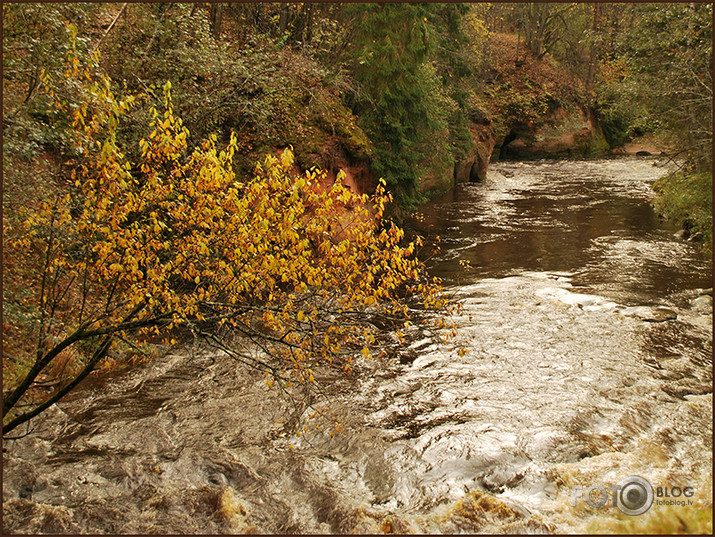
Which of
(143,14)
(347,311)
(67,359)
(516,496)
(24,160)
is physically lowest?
(516,496)

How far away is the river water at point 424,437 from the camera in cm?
680

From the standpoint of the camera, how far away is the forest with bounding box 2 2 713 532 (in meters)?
6.46

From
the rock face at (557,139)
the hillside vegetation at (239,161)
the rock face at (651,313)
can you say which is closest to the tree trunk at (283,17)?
the hillside vegetation at (239,161)

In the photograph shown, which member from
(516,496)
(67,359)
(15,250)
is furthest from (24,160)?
(516,496)

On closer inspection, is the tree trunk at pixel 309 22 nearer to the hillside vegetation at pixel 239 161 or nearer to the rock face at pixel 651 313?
the hillside vegetation at pixel 239 161

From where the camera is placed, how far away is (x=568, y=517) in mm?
6633

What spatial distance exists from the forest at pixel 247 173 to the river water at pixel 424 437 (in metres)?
0.64

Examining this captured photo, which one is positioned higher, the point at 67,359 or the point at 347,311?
the point at 347,311

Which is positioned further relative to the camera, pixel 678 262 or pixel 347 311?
pixel 678 262

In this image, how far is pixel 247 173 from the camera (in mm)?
15484

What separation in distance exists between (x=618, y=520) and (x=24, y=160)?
9.75 m

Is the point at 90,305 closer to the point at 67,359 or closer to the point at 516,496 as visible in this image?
the point at 67,359

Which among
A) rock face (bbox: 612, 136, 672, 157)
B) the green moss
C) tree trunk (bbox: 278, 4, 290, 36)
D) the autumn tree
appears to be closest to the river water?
the autumn tree

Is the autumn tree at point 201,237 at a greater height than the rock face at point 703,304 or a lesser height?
greater
